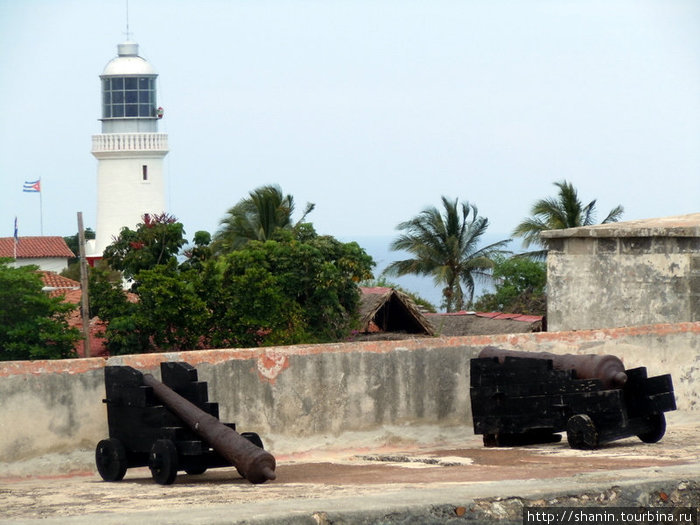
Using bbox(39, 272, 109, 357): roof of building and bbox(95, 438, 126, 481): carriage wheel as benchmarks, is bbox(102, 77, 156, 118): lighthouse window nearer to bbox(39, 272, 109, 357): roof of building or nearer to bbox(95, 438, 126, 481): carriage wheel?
bbox(39, 272, 109, 357): roof of building

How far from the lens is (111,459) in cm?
701

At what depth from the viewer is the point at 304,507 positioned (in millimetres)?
4945

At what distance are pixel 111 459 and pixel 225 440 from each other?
0.88m

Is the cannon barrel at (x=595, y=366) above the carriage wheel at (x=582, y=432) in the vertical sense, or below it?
above

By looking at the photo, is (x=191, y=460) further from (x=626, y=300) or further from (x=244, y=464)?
(x=626, y=300)

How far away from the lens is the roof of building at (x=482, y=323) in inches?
1268

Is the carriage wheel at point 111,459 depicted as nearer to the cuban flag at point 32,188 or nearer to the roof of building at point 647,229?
the roof of building at point 647,229

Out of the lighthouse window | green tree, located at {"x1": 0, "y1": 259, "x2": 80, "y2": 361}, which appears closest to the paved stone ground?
green tree, located at {"x1": 0, "y1": 259, "x2": 80, "y2": 361}

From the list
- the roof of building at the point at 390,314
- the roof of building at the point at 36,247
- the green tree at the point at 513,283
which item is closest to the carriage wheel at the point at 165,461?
the roof of building at the point at 390,314

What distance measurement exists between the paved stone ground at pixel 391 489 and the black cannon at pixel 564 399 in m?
0.14

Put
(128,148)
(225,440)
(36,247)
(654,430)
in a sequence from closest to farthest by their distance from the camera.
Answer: (225,440) → (654,430) → (128,148) → (36,247)

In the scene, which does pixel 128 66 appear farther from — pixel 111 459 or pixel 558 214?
pixel 111 459

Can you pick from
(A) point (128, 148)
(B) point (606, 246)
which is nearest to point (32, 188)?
(A) point (128, 148)

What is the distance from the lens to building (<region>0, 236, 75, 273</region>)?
60406 mm
